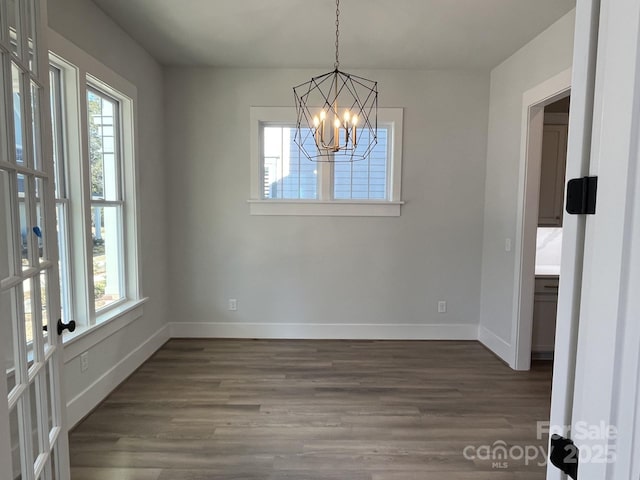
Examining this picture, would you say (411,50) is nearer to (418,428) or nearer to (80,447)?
(418,428)

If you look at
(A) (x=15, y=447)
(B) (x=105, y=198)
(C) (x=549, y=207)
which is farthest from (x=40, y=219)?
(C) (x=549, y=207)

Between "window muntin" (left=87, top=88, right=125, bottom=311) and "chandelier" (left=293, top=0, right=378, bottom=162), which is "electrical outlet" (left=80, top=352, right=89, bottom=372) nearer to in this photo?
"window muntin" (left=87, top=88, right=125, bottom=311)

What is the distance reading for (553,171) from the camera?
3.26 metres

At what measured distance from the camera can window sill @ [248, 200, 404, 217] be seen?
11.5 ft

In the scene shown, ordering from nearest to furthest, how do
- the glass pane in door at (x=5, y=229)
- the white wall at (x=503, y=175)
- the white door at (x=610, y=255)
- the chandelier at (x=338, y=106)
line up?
the white door at (x=610, y=255) < the glass pane in door at (x=5, y=229) < the white wall at (x=503, y=175) < the chandelier at (x=338, y=106)

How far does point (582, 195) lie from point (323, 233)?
2922mm

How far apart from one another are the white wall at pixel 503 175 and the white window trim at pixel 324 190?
2.97 feet

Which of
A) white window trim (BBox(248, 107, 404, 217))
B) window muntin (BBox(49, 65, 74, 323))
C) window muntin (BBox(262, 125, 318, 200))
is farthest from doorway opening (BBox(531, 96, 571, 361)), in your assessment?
window muntin (BBox(49, 65, 74, 323))

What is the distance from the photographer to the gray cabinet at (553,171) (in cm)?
325

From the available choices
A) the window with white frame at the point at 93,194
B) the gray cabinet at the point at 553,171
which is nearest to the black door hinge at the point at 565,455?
the window with white frame at the point at 93,194

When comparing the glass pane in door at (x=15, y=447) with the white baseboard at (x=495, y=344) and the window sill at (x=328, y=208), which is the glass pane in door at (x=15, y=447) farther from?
the white baseboard at (x=495, y=344)

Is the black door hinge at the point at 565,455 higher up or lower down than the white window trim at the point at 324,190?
lower down

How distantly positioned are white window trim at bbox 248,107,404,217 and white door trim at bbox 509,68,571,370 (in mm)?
1081

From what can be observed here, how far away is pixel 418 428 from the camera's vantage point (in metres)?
2.18
